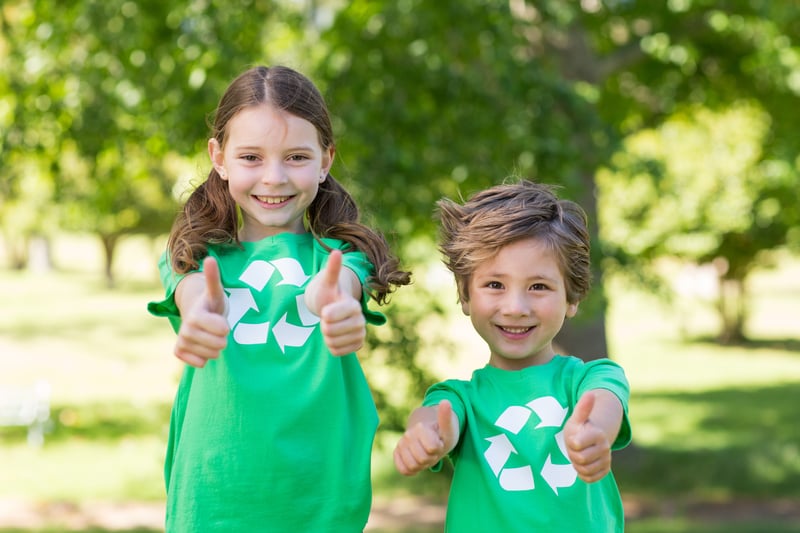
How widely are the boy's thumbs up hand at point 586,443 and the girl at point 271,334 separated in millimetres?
438

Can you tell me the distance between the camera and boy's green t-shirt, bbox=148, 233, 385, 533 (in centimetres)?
214

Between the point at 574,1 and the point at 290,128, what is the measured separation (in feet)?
24.0

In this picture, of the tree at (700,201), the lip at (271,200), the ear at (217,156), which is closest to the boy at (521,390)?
the lip at (271,200)

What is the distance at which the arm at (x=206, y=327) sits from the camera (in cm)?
192

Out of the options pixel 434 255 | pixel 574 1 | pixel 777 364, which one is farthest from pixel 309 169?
pixel 777 364

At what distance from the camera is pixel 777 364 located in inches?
768

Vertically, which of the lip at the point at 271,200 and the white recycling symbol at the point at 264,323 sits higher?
the lip at the point at 271,200

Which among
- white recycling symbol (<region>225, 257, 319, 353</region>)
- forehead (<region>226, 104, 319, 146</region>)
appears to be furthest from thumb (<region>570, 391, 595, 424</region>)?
forehead (<region>226, 104, 319, 146</region>)

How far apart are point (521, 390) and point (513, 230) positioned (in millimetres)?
353

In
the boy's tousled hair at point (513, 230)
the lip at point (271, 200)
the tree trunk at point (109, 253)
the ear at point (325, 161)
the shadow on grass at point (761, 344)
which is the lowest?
the boy's tousled hair at point (513, 230)

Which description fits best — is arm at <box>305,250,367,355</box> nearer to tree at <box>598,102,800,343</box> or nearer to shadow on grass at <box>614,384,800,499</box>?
shadow on grass at <box>614,384,800,499</box>

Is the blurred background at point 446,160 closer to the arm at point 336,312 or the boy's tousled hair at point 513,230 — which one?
the boy's tousled hair at point 513,230

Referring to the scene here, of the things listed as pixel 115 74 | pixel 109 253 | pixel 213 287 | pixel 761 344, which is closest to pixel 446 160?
pixel 115 74

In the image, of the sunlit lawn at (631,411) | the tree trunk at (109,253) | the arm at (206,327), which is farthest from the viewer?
the tree trunk at (109,253)
